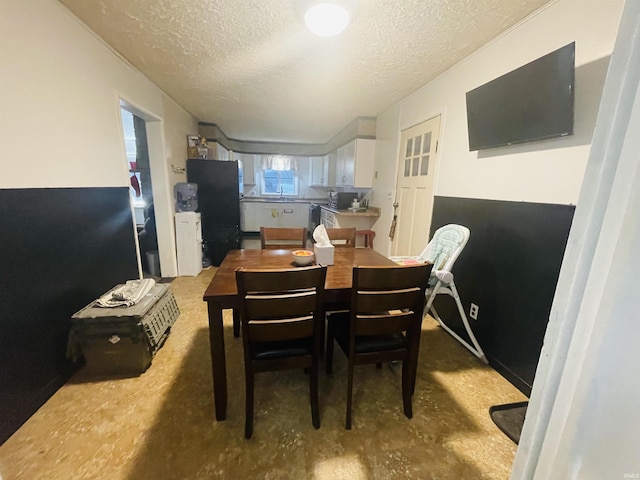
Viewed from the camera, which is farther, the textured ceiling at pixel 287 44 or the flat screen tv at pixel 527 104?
the textured ceiling at pixel 287 44

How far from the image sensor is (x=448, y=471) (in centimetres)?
118

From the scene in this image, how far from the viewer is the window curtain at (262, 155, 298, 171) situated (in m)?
6.73

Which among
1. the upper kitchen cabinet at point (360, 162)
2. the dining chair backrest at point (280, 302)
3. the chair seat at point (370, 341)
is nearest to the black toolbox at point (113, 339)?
the dining chair backrest at point (280, 302)

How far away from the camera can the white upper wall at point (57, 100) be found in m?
1.31

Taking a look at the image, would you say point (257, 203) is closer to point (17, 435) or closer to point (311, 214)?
point (311, 214)

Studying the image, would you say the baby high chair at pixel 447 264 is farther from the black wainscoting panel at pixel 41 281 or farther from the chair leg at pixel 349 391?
the black wainscoting panel at pixel 41 281

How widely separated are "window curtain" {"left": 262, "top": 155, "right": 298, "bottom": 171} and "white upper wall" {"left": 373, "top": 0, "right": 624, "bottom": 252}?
4.50m

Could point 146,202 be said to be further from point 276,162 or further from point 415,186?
point 276,162

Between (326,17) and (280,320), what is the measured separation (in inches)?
69.5

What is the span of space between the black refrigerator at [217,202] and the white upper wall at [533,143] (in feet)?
9.07

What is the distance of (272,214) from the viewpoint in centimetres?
650

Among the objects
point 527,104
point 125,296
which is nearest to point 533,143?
point 527,104

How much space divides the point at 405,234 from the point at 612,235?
9.24 ft

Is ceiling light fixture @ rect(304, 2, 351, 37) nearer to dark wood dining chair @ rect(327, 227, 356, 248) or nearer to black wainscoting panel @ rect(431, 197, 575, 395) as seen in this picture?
dark wood dining chair @ rect(327, 227, 356, 248)
